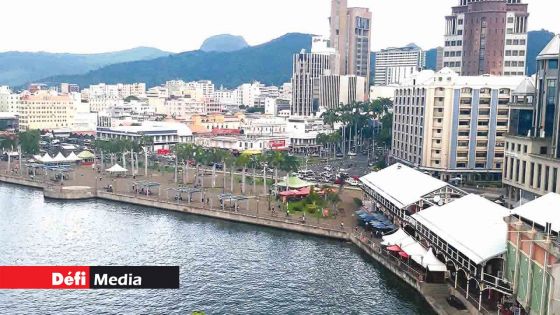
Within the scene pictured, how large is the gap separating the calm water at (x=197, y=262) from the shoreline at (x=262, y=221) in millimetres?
665

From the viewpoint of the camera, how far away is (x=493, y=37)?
365 ft

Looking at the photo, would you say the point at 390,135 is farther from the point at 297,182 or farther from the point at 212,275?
the point at 212,275

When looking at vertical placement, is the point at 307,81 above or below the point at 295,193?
above

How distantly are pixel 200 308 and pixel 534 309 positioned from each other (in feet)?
60.3

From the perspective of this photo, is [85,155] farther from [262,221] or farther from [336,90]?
[336,90]

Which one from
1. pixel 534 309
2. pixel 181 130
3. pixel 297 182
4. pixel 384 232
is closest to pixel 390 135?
pixel 297 182

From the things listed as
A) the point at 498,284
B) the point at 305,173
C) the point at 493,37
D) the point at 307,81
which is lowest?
the point at 305,173

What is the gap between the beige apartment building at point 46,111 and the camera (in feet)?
446

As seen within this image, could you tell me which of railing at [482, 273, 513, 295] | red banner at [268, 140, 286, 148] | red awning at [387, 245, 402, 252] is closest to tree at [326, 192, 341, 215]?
red awning at [387, 245, 402, 252]

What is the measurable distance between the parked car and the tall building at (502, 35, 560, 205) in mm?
18832

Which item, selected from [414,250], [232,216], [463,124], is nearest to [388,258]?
[414,250]

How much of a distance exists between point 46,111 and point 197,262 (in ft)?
352

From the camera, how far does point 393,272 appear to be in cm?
4200

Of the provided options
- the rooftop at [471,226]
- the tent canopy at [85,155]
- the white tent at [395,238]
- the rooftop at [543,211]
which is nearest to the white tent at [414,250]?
the white tent at [395,238]
